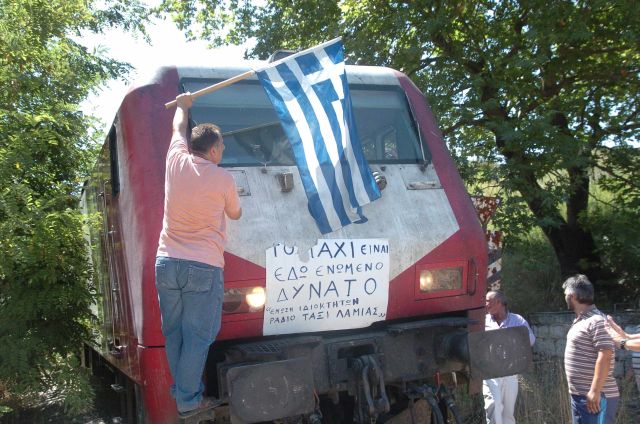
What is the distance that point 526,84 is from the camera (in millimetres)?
8773

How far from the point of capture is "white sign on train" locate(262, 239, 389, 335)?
414 centimetres

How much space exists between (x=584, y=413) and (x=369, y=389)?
1582 millimetres

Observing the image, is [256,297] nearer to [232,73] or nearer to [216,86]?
[216,86]

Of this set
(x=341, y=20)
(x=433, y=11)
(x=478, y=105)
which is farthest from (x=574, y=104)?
(x=341, y=20)

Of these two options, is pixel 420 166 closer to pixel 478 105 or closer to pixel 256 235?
pixel 256 235

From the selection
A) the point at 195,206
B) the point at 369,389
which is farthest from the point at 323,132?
the point at 369,389

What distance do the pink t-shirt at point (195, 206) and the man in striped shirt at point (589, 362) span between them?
2484 millimetres

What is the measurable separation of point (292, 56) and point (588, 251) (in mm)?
7704

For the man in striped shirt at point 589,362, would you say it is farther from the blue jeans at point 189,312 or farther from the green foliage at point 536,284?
the green foliage at point 536,284

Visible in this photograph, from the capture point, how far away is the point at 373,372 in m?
4.14

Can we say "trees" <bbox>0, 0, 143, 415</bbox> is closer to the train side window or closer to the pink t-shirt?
the train side window

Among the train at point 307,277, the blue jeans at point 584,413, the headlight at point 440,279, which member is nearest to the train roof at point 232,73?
the train at point 307,277

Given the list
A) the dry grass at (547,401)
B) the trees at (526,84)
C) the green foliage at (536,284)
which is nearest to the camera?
the dry grass at (547,401)

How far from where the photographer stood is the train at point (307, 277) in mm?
4016
